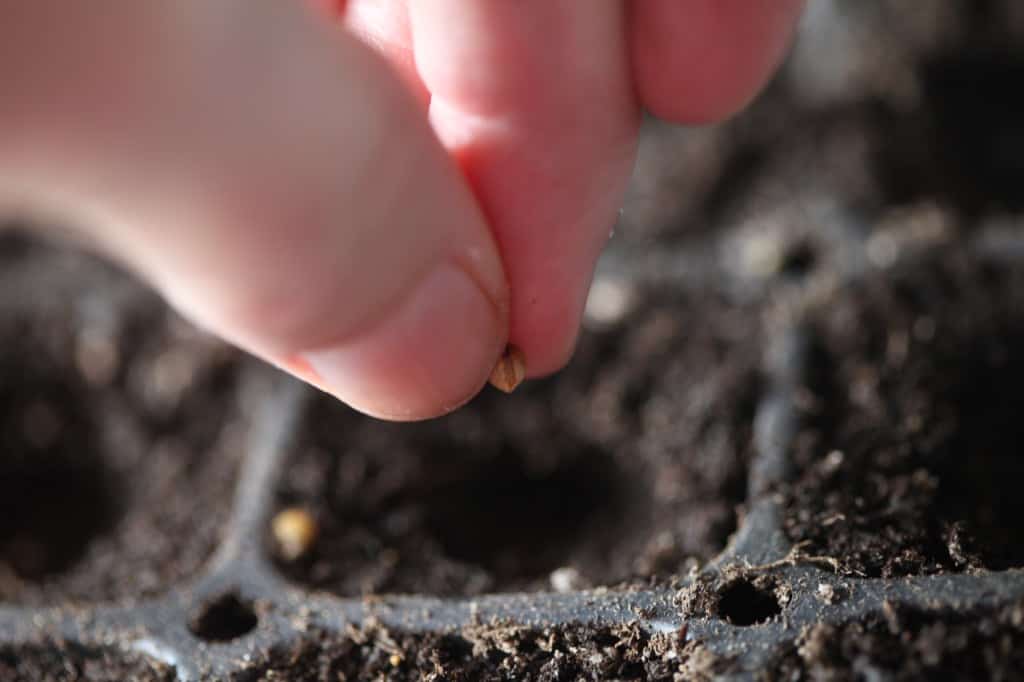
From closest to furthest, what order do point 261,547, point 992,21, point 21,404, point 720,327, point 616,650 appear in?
point 616,650
point 261,547
point 720,327
point 21,404
point 992,21

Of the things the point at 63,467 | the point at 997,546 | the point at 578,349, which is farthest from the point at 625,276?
the point at 63,467

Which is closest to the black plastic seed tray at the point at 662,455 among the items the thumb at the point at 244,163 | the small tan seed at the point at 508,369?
the small tan seed at the point at 508,369

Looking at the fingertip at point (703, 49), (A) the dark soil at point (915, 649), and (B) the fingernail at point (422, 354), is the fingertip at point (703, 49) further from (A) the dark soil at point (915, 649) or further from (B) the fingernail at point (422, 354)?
(A) the dark soil at point (915, 649)

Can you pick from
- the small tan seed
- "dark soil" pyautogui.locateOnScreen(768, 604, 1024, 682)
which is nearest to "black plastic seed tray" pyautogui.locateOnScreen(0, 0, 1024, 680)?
"dark soil" pyautogui.locateOnScreen(768, 604, 1024, 682)

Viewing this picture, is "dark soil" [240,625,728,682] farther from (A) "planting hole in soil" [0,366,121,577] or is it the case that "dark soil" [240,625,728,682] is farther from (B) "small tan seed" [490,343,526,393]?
(A) "planting hole in soil" [0,366,121,577]

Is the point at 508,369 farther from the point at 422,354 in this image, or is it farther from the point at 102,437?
the point at 102,437

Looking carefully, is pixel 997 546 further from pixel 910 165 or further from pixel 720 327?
pixel 910 165

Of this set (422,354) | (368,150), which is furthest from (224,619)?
(368,150)
